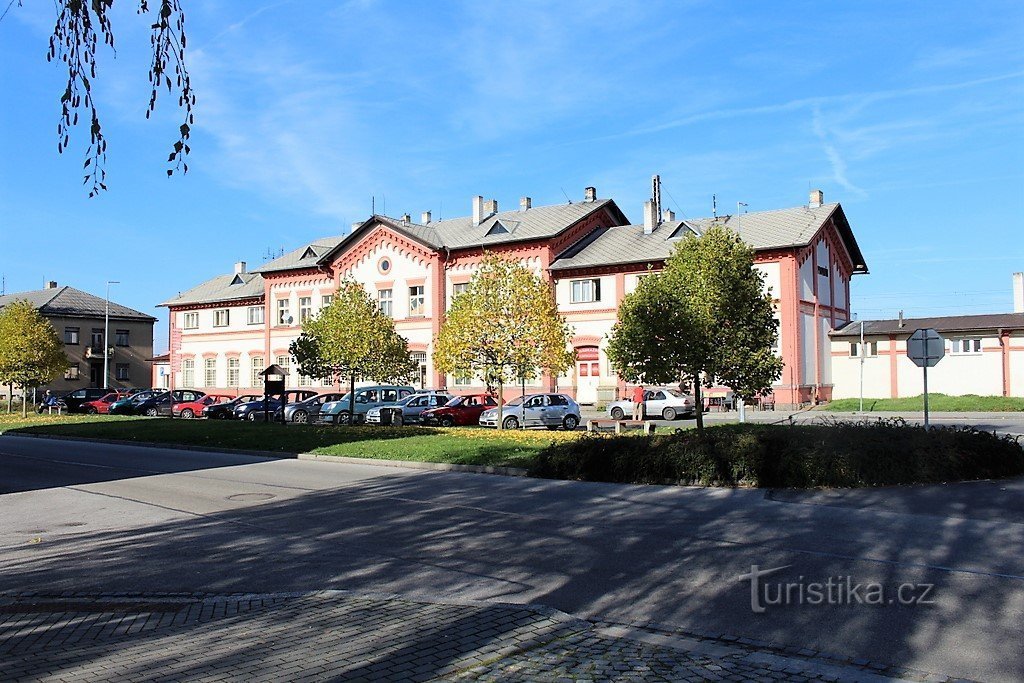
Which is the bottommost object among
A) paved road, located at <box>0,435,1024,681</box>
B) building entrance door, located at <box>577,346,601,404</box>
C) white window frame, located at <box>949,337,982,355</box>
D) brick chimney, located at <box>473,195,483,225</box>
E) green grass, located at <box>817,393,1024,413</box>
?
paved road, located at <box>0,435,1024,681</box>

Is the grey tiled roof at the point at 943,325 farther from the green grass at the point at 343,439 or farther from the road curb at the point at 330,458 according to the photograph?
the road curb at the point at 330,458

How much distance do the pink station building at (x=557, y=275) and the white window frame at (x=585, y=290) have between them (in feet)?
0.21

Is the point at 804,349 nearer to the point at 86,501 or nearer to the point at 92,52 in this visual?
the point at 86,501

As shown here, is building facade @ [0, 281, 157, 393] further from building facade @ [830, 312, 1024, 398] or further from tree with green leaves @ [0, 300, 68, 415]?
building facade @ [830, 312, 1024, 398]

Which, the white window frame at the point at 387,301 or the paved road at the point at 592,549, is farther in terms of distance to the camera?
the white window frame at the point at 387,301

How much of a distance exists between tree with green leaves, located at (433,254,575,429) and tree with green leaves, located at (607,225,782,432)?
246 inches

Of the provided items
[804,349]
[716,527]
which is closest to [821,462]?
[716,527]

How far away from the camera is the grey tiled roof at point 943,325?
139 ft

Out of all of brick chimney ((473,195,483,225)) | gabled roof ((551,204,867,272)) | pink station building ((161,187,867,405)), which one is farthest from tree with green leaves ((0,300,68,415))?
gabled roof ((551,204,867,272))

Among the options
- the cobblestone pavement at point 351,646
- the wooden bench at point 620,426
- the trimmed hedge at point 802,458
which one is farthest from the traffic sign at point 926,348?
the cobblestone pavement at point 351,646

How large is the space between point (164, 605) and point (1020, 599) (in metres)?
7.44

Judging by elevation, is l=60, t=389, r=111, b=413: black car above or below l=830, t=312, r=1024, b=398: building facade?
below

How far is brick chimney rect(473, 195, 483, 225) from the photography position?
5459 centimetres

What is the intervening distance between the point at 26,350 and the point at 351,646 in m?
45.0
